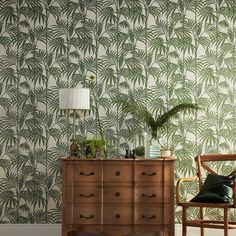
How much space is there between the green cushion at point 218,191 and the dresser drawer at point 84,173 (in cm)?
108

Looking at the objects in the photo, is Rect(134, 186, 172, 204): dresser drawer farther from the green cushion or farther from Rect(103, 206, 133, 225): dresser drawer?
the green cushion

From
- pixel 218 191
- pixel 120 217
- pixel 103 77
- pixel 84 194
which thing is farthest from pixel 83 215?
pixel 103 77

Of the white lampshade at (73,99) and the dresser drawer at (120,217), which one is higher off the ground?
the white lampshade at (73,99)

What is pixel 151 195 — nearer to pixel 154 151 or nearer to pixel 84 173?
pixel 154 151

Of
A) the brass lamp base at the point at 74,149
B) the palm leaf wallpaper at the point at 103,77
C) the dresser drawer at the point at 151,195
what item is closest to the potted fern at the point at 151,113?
the palm leaf wallpaper at the point at 103,77

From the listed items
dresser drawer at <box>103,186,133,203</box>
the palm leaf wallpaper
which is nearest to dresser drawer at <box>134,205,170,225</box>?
dresser drawer at <box>103,186,133,203</box>

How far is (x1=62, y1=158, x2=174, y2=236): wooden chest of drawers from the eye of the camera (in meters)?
6.23

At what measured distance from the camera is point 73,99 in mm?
6422

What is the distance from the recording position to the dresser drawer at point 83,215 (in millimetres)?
6238

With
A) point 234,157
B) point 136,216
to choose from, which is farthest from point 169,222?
point 234,157

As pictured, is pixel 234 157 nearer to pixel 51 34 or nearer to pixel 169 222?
pixel 169 222

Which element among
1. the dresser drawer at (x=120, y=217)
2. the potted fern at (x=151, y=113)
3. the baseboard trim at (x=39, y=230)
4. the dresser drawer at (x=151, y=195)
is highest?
the potted fern at (x=151, y=113)

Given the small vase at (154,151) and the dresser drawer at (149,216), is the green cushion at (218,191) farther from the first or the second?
the small vase at (154,151)

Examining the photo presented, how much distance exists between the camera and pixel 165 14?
7.07 meters
